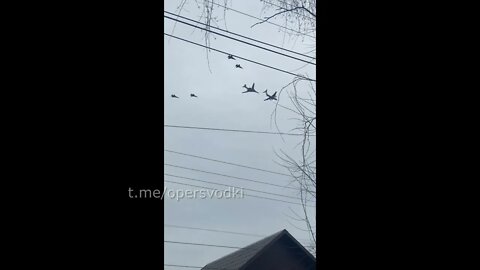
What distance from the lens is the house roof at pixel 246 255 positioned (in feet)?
47.8

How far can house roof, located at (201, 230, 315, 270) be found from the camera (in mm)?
14562

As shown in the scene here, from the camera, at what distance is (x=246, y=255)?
15219 millimetres
